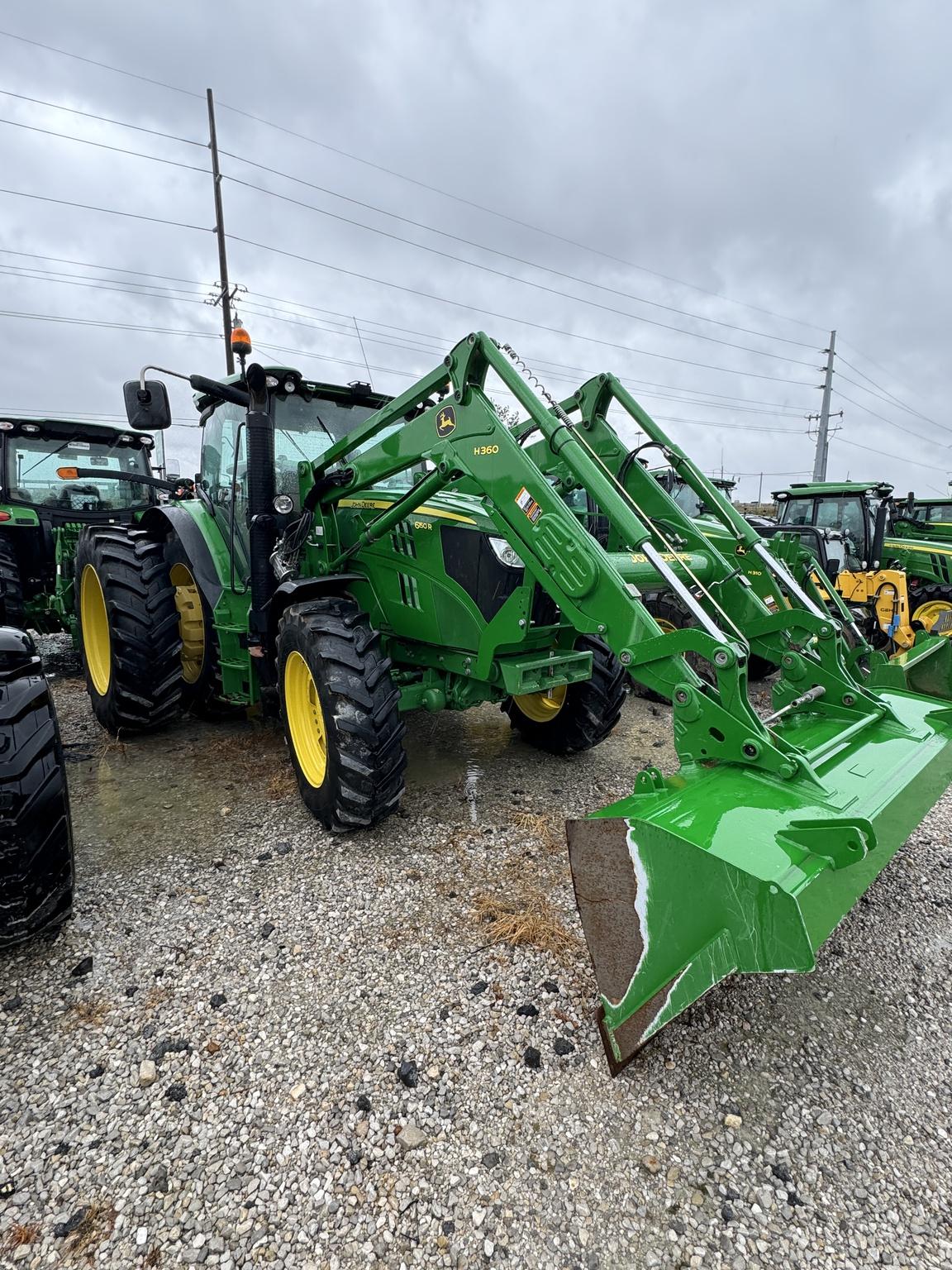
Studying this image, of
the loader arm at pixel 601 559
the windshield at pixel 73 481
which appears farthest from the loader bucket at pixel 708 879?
the windshield at pixel 73 481

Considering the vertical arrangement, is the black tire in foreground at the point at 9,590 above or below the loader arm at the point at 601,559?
below

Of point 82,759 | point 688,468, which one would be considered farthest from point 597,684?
point 82,759

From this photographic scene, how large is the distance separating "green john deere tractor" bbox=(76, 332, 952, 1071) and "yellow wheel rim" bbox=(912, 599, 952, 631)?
6445 mm

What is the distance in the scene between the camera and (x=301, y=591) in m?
3.90

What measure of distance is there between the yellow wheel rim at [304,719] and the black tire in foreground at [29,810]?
1.38m

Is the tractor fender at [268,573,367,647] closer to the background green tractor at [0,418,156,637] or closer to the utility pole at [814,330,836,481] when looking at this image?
the background green tractor at [0,418,156,637]

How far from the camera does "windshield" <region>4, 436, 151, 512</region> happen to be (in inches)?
296

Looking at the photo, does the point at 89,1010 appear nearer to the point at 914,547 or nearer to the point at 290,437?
the point at 290,437

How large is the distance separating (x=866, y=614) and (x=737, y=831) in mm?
7606

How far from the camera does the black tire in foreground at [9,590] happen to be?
6.68 m

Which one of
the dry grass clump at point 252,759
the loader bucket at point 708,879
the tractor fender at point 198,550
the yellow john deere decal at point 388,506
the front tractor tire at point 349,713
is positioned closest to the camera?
the loader bucket at point 708,879

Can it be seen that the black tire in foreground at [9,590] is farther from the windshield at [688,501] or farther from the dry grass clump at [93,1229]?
the windshield at [688,501]

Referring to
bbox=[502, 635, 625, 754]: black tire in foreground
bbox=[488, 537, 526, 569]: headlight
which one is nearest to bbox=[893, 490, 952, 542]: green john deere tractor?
bbox=[502, 635, 625, 754]: black tire in foreground

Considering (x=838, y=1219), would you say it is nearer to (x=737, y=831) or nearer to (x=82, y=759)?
(x=737, y=831)
